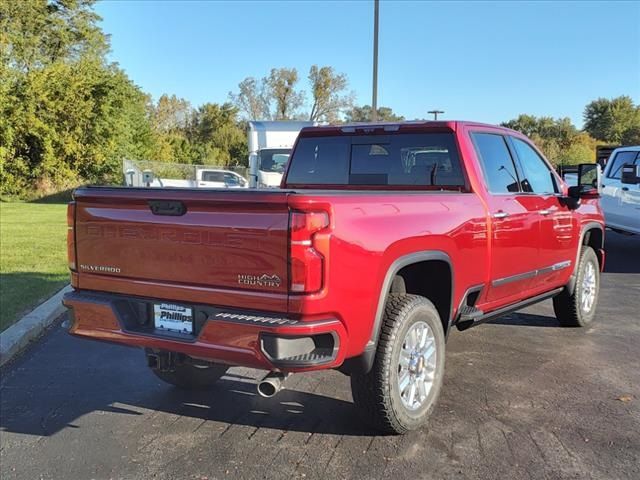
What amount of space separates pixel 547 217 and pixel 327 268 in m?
3.06

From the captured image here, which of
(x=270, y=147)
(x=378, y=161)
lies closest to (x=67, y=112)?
(x=270, y=147)

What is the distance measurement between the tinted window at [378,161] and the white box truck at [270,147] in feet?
39.9

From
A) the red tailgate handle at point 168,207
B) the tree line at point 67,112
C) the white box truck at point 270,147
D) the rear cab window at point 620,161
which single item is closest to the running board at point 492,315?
the red tailgate handle at point 168,207

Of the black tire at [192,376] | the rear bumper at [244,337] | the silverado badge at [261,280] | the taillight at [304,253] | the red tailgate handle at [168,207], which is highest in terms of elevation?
the red tailgate handle at [168,207]

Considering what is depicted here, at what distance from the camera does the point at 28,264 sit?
926 cm

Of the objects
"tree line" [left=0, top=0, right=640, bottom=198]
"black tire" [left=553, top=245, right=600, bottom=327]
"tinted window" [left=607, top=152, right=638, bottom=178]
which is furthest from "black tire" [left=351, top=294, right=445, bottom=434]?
"tree line" [left=0, top=0, right=640, bottom=198]

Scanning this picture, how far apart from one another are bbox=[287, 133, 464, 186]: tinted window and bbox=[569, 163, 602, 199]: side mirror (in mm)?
1762

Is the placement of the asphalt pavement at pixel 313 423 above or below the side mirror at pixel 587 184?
below

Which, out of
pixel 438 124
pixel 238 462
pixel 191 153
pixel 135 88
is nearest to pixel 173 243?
pixel 238 462

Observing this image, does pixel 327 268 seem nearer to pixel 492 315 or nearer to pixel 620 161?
pixel 492 315

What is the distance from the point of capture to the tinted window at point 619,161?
495 inches

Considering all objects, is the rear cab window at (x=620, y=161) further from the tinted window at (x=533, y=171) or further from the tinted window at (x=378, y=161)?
the tinted window at (x=378, y=161)

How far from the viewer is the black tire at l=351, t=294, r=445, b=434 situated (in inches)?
140

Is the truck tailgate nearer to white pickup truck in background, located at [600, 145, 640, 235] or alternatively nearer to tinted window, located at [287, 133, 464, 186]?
tinted window, located at [287, 133, 464, 186]
